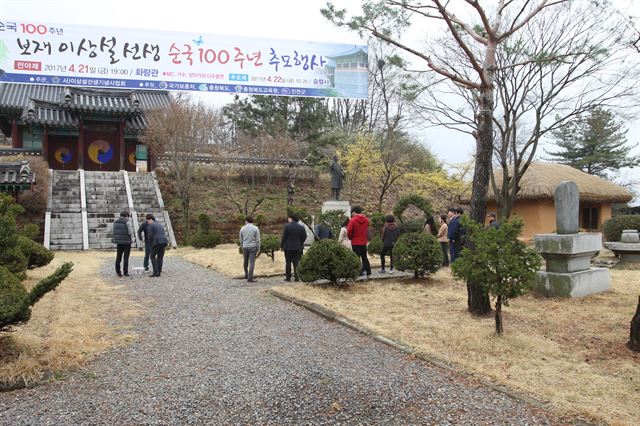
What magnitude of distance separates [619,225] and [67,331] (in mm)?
15670

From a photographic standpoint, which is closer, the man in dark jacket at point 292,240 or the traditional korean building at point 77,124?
the man in dark jacket at point 292,240

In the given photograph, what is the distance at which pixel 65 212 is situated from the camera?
18828 millimetres

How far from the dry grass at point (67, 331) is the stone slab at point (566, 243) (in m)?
6.69

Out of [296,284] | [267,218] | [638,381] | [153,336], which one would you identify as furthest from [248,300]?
[267,218]

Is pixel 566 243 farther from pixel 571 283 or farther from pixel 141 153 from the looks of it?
A: pixel 141 153

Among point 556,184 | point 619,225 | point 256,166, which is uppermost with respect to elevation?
point 256,166

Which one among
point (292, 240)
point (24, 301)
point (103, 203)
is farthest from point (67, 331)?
point (103, 203)

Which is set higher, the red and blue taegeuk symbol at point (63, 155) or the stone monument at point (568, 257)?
the red and blue taegeuk symbol at point (63, 155)

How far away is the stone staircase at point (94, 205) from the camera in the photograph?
57.2 feet

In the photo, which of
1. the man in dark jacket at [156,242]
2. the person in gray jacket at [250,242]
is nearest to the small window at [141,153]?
the man in dark jacket at [156,242]

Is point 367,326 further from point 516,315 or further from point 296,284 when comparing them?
point 296,284

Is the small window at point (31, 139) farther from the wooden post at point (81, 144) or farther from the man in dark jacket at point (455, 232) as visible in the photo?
the man in dark jacket at point (455, 232)

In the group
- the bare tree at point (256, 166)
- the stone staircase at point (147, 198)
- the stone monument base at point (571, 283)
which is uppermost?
the bare tree at point (256, 166)

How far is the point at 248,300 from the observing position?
300 inches
